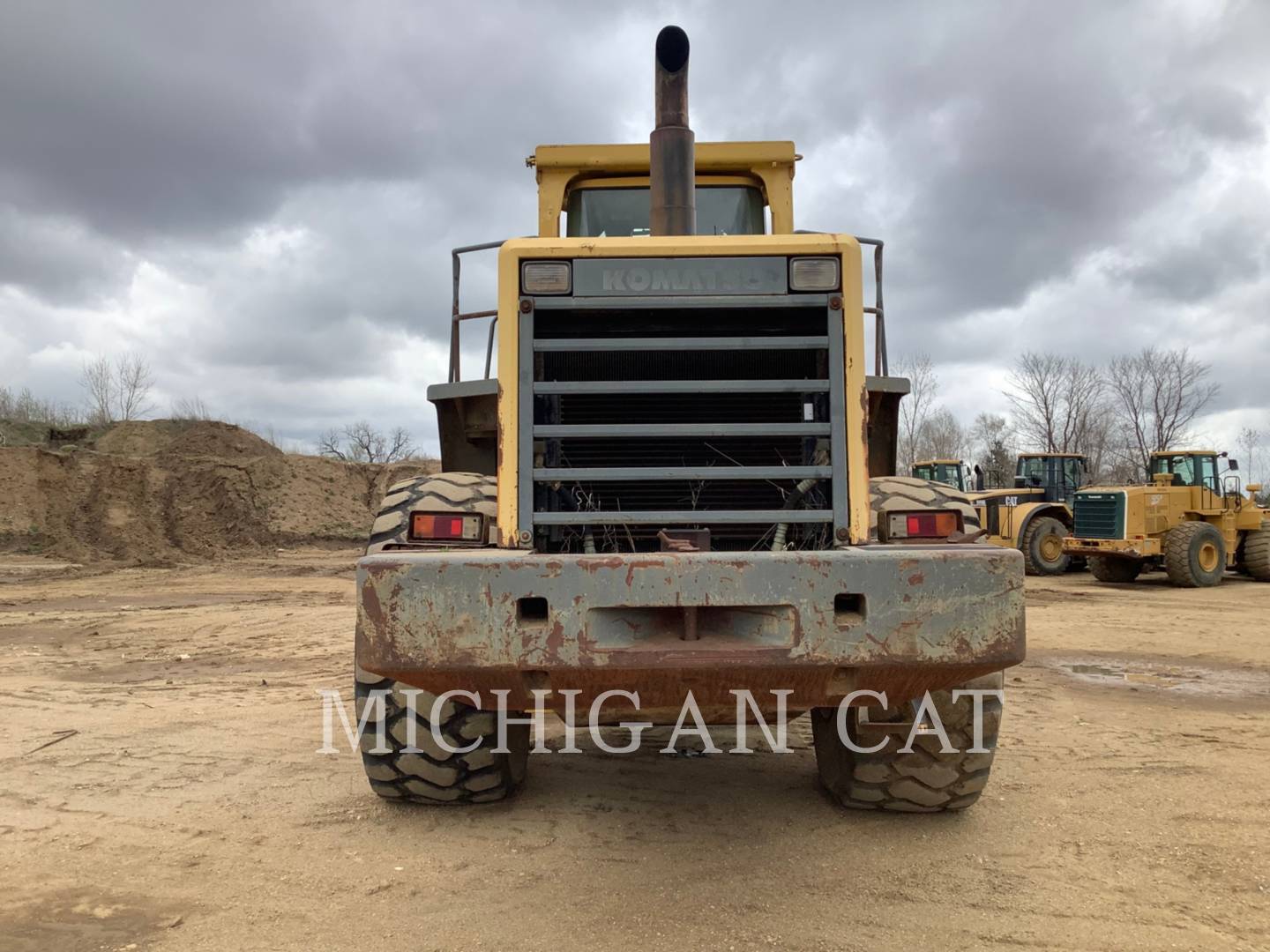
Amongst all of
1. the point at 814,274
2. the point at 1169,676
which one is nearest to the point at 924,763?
the point at 814,274

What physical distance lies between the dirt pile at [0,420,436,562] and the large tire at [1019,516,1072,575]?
16371 mm

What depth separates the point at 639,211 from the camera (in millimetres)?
5012

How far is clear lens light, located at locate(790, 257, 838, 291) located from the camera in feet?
10.8

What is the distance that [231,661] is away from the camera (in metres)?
8.07

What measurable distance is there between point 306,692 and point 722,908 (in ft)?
14.3

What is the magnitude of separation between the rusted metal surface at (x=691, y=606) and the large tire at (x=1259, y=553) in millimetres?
17863

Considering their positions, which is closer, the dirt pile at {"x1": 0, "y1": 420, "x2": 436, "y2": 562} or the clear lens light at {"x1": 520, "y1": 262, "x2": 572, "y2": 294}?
the clear lens light at {"x1": 520, "y1": 262, "x2": 572, "y2": 294}

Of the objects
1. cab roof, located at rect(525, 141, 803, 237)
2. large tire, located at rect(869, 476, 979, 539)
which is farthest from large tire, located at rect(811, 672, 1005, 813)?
cab roof, located at rect(525, 141, 803, 237)

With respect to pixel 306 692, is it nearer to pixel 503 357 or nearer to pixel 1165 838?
pixel 503 357

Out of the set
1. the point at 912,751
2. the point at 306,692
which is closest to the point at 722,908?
the point at 912,751

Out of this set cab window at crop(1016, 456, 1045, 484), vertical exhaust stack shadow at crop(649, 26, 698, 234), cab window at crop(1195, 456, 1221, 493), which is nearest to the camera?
vertical exhaust stack shadow at crop(649, 26, 698, 234)

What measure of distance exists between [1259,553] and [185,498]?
23.8 metres

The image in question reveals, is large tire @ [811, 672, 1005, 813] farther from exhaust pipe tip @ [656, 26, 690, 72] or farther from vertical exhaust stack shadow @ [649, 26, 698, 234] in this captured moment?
exhaust pipe tip @ [656, 26, 690, 72]

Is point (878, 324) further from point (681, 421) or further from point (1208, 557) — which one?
point (1208, 557)
